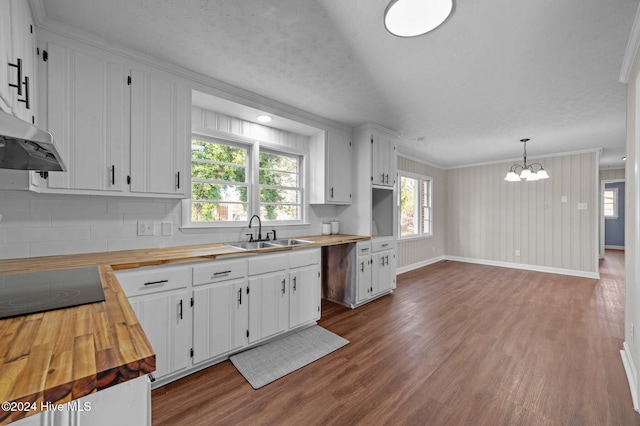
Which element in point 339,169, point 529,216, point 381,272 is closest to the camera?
point 339,169

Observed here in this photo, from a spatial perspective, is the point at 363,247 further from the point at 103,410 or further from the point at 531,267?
the point at 531,267

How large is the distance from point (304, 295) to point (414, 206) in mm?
3970

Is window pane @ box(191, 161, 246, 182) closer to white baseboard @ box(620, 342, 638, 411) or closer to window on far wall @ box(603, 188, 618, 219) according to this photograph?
white baseboard @ box(620, 342, 638, 411)

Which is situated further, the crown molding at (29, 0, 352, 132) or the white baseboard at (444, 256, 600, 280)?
the white baseboard at (444, 256, 600, 280)

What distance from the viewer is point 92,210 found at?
2119 mm

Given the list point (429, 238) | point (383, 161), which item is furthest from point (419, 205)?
point (383, 161)

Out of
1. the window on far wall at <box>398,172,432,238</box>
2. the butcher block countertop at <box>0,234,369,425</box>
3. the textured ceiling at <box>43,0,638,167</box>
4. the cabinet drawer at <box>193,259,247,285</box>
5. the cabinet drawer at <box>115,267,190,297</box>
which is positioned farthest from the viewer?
the window on far wall at <box>398,172,432,238</box>

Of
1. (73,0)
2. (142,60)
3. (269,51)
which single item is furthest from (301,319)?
(73,0)

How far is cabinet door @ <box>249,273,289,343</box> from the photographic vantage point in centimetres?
239

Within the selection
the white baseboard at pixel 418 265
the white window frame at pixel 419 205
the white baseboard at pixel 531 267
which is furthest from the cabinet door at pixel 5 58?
the white baseboard at pixel 531 267

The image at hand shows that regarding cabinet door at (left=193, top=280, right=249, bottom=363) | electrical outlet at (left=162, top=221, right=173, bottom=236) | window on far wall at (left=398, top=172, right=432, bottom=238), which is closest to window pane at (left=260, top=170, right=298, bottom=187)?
electrical outlet at (left=162, top=221, right=173, bottom=236)

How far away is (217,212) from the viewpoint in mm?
2932

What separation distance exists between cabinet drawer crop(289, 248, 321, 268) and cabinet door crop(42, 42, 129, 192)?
60.8 inches

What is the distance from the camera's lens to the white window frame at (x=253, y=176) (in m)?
2.70
